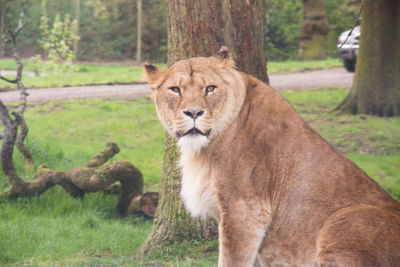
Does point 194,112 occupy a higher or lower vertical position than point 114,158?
higher

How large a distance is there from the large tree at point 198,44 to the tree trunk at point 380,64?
295 inches

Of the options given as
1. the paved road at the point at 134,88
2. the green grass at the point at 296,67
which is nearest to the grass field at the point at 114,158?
the paved road at the point at 134,88

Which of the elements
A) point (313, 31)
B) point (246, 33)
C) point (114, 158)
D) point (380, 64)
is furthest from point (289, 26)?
point (246, 33)

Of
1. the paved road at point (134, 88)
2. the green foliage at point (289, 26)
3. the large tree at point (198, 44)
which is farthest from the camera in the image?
the green foliage at point (289, 26)

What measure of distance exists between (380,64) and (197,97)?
995cm

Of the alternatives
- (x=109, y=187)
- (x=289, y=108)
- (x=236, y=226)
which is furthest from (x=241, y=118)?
(x=109, y=187)

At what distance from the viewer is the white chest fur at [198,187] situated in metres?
4.07

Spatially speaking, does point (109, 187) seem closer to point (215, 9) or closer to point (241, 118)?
point (215, 9)

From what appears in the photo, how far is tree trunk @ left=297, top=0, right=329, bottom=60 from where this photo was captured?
28812 millimetres

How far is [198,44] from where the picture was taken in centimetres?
550

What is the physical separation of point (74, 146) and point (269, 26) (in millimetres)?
27160

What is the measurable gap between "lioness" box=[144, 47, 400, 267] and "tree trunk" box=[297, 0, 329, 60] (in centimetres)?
2600

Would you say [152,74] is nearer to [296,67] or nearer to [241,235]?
[241,235]

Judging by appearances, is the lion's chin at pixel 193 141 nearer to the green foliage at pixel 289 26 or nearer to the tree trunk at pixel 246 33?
the tree trunk at pixel 246 33
